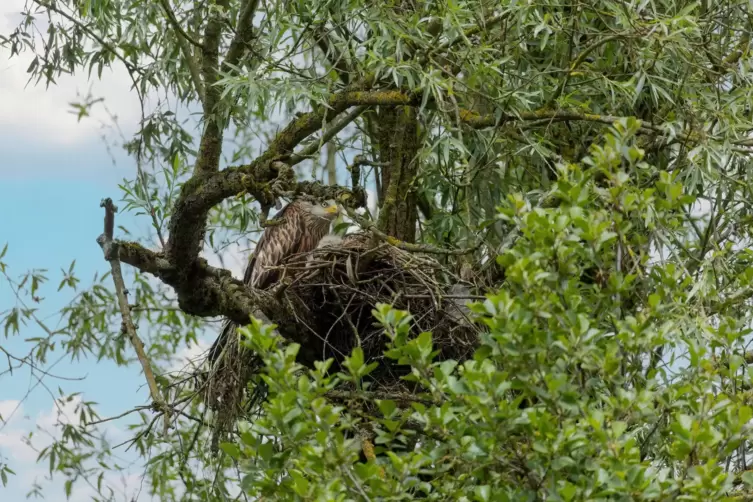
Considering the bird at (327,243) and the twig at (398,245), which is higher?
the bird at (327,243)

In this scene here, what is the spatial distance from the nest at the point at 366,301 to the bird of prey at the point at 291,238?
1.49 ft

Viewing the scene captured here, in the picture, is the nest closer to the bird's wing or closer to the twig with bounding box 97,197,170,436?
the bird's wing

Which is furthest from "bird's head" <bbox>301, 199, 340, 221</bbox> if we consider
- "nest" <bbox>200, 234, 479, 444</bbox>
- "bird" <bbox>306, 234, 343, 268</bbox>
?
"nest" <bbox>200, 234, 479, 444</bbox>

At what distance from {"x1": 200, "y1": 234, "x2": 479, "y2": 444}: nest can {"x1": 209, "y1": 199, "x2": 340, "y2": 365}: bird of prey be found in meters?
0.45

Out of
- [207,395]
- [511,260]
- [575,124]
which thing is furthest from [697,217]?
[511,260]

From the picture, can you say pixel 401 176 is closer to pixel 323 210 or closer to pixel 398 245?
pixel 323 210

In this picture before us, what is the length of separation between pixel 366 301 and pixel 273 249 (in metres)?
0.95

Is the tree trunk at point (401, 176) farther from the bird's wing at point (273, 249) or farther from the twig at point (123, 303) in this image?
the twig at point (123, 303)

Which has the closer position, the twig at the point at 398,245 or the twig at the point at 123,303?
the twig at the point at 123,303

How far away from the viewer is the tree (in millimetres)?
2418

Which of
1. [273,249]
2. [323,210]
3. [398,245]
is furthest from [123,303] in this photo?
[323,210]

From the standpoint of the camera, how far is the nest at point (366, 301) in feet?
14.2

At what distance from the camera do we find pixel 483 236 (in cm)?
482

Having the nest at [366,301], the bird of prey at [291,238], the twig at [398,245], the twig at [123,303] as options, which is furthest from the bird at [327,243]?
the twig at [123,303]
